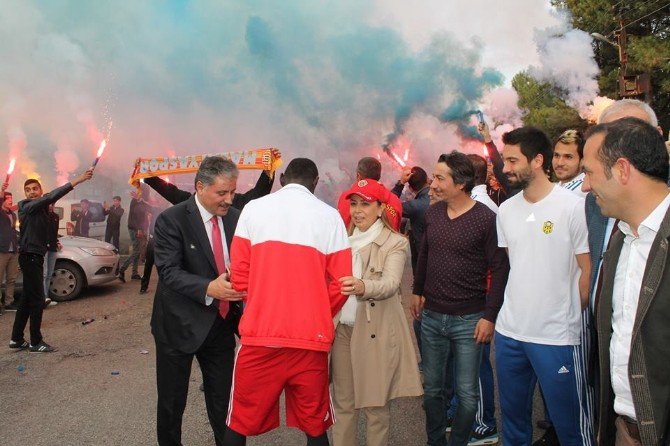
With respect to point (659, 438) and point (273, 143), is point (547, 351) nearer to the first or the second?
point (659, 438)

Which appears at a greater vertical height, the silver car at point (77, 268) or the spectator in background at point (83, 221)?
the spectator in background at point (83, 221)

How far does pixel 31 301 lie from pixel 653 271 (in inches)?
263

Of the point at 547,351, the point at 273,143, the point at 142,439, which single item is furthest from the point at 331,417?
the point at 273,143

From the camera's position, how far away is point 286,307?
8.96 feet

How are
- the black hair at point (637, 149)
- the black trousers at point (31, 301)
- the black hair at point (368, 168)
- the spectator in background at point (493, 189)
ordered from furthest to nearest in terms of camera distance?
the spectator in background at point (493, 189) → the black trousers at point (31, 301) → the black hair at point (368, 168) → the black hair at point (637, 149)

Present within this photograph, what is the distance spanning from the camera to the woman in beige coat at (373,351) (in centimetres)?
339

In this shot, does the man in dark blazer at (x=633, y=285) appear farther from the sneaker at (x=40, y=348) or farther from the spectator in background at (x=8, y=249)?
the spectator in background at (x=8, y=249)

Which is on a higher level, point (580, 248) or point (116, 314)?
point (580, 248)

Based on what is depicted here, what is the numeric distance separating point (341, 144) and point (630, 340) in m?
19.8

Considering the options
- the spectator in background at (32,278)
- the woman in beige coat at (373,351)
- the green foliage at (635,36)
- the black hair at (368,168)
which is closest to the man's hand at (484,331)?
the woman in beige coat at (373,351)

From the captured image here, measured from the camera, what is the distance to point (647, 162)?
2.03 meters

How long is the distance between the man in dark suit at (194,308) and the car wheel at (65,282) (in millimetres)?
7098

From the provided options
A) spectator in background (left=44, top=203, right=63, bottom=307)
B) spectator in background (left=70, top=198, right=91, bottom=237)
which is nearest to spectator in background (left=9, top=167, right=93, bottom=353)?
spectator in background (left=44, top=203, right=63, bottom=307)

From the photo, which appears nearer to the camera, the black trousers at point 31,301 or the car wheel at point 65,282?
the black trousers at point 31,301
